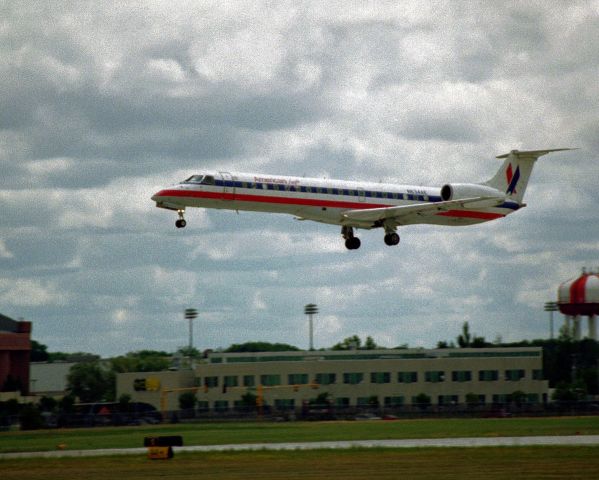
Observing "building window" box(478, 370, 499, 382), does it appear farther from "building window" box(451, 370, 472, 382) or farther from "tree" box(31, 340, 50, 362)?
"tree" box(31, 340, 50, 362)

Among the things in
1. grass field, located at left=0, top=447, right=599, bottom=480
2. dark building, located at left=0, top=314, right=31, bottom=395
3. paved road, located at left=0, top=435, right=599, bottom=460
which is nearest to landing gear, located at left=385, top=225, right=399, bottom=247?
paved road, located at left=0, top=435, right=599, bottom=460

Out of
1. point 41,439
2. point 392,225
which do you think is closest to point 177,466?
point 41,439

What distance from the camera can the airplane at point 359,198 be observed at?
173 feet

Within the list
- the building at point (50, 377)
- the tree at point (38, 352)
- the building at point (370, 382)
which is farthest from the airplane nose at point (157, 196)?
the tree at point (38, 352)

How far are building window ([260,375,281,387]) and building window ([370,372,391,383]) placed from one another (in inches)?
332

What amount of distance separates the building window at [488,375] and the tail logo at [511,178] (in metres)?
31.2

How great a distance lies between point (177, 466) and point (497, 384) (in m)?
58.0

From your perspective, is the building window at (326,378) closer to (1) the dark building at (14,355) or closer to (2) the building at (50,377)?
(1) the dark building at (14,355)

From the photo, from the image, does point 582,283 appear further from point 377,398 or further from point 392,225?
point 392,225

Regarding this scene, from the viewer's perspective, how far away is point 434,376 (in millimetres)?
92938

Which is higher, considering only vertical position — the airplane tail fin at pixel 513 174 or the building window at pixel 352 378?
the airplane tail fin at pixel 513 174

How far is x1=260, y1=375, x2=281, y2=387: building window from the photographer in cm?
9262

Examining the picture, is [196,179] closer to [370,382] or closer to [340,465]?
[340,465]

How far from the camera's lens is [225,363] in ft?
318
